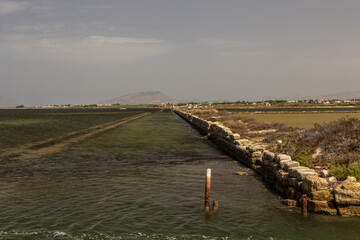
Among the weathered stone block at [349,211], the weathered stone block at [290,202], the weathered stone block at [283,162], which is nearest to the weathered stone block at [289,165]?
the weathered stone block at [283,162]

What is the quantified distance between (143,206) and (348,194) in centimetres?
599

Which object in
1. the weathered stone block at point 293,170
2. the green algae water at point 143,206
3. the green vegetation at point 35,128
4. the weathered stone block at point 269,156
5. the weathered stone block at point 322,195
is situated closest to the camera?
the green algae water at point 143,206

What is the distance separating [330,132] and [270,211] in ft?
28.6

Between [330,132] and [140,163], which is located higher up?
[330,132]

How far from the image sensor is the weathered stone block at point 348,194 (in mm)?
9578

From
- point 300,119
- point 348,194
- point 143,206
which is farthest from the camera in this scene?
point 300,119

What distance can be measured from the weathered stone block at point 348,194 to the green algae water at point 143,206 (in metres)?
0.49

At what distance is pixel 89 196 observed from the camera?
11664 millimetres

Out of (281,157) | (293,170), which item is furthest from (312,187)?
(281,157)

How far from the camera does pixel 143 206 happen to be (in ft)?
34.8

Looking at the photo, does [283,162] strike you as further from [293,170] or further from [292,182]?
[292,182]

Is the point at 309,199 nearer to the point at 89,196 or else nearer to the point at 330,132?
the point at 89,196

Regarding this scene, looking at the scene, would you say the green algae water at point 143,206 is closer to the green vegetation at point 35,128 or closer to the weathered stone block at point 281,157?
the weathered stone block at point 281,157

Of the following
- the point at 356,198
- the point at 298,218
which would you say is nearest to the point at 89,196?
the point at 298,218
